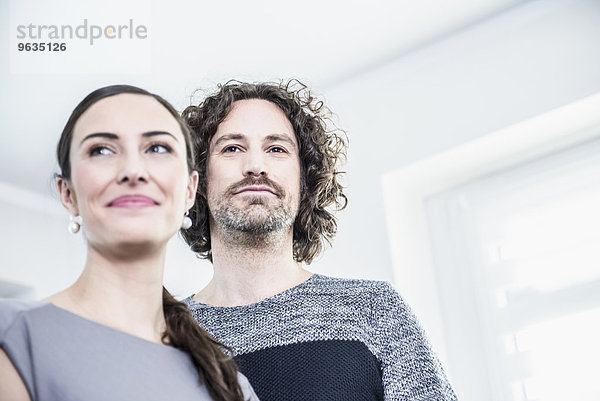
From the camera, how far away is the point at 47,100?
119 inches

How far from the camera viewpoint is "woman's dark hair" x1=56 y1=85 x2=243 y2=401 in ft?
3.27

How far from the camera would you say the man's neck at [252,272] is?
1696 millimetres

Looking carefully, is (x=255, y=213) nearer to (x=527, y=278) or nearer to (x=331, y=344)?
(x=331, y=344)

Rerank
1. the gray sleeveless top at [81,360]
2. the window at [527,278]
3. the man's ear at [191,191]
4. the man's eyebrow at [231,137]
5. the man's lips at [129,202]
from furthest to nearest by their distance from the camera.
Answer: the window at [527,278] → the man's eyebrow at [231,137] → the man's ear at [191,191] → the man's lips at [129,202] → the gray sleeveless top at [81,360]

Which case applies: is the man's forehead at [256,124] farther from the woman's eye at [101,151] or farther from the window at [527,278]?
the window at [527,278]

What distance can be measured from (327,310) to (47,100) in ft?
6.31

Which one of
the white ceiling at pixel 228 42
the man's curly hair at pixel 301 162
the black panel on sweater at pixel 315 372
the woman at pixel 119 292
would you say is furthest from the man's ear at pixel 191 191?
the white ceiling at pixel 228 42

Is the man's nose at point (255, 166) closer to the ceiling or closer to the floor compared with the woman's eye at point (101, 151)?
closer to the ceiling

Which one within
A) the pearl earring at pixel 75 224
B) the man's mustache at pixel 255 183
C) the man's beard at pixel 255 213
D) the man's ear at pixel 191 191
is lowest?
the pearl earring at pixel 75 224

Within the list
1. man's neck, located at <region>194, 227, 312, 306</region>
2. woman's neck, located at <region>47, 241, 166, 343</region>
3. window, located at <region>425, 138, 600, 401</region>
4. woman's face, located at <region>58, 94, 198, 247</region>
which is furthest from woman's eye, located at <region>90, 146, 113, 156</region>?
window, located at <region>425, 138, 600, 401</region>

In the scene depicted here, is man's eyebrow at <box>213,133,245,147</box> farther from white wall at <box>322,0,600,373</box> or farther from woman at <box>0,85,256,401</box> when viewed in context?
white wall at <box>322,0,600,373</box>

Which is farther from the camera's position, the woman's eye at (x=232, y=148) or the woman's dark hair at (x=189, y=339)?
the woman's eye at (x=232, y=148)

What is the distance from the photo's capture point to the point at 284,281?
171 centimetres

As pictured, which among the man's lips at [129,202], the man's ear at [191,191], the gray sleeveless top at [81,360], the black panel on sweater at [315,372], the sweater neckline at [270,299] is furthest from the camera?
the sweater neckline at [270,299]
